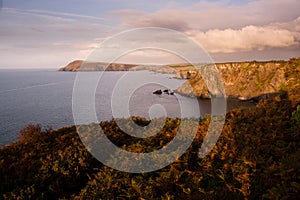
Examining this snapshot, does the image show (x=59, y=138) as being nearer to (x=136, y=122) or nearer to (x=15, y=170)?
(x=15, y=170)

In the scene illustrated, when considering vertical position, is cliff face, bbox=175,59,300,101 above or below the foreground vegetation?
above

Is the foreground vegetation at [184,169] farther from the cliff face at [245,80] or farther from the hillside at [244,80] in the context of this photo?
the cliff face at [245,80]

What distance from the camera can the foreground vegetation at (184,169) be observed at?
7.04 meters

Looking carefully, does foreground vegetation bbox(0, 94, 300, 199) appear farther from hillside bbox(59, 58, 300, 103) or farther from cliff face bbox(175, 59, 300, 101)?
→ cliff face bbox(175, 59, 300, 101)

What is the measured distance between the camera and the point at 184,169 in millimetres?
9094

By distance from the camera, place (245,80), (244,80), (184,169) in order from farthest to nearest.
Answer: (244,80)
(245,80)
(184,169)

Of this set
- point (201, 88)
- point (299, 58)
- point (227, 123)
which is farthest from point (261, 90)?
point (227, 123)

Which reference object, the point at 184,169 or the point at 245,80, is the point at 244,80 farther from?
the point at 184,169

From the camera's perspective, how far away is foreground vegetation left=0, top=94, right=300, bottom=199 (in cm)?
704

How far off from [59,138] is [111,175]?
5.05m

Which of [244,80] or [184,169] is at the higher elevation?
[244,80]

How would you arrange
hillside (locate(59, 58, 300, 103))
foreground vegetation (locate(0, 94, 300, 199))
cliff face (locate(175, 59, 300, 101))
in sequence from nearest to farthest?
foreground vegetation (locate(0, 94, 300, 199)), hillside (locate(59, 58, 300, 103)), cliff face (locate(175, 59, 300, 101))

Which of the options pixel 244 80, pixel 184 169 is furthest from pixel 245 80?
pixel 184 169

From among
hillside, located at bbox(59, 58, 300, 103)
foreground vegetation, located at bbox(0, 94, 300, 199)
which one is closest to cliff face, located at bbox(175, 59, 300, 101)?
hillside, located at bbox(59, 58, 300, 103)
